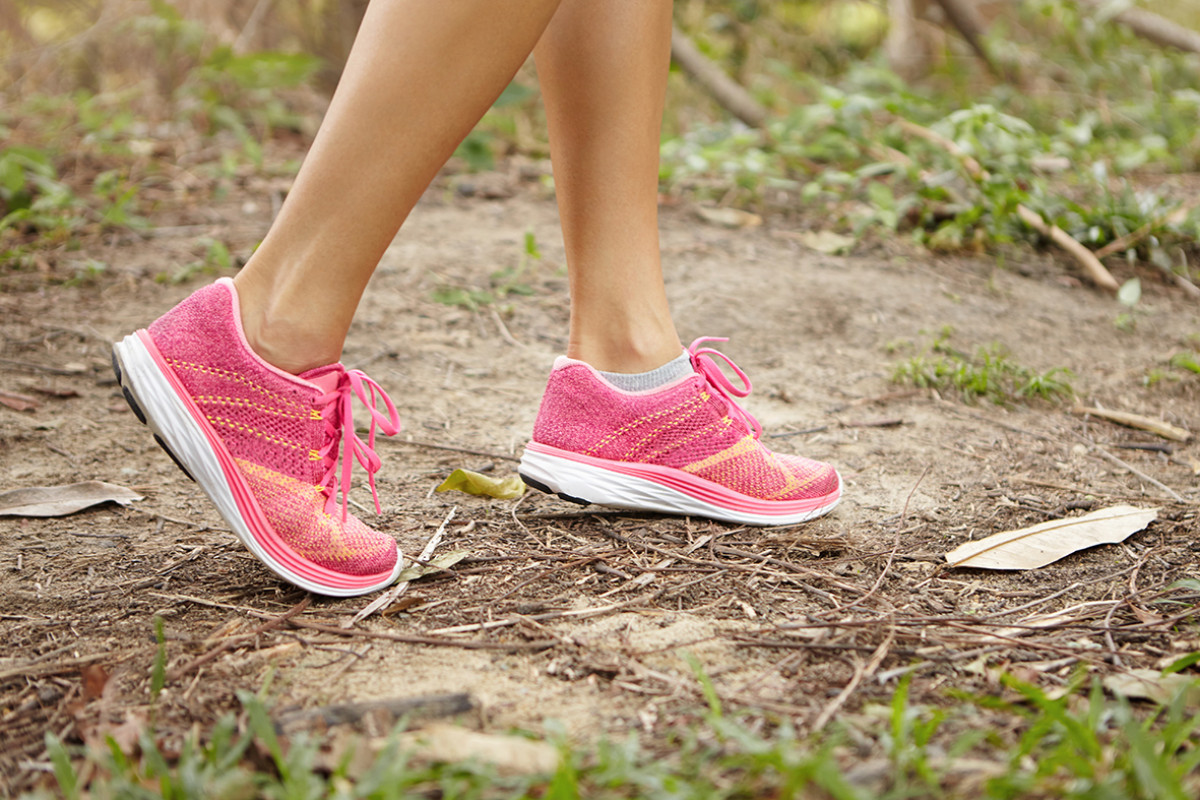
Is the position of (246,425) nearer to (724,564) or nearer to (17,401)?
(724,564)

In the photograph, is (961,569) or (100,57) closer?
(961,569)

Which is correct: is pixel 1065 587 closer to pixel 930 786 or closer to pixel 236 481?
pixel 930 786

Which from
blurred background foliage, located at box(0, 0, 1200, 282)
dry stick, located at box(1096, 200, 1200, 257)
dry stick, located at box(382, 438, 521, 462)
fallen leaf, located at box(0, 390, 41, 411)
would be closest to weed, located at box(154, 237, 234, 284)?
blurred background foliage, located at box(0, 0, 1200, 282)

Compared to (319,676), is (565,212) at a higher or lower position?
higher

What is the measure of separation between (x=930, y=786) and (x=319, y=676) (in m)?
0.64

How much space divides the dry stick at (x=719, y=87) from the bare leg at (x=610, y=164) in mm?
3220

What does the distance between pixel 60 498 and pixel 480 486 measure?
0.68m

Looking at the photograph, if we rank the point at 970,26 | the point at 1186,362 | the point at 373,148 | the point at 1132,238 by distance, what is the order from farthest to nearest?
the point at 970,26 < the point at 1132,238 < the point at 1186,362 < the point at 373,148

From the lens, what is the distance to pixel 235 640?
113 cm

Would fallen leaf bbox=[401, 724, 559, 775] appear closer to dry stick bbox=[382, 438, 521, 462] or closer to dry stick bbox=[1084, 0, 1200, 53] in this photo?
dry stick bbox=[382, 438, 521, 462]

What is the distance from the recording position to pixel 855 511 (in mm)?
1640

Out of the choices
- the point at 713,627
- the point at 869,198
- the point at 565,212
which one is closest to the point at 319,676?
the point at 713,627

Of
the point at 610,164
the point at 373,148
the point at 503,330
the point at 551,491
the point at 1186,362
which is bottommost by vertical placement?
the point at 1186,362

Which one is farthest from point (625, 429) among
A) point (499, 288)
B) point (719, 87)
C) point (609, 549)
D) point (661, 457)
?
point (719, 87)
